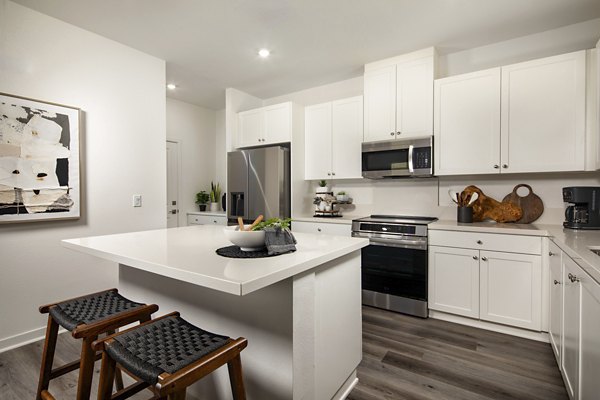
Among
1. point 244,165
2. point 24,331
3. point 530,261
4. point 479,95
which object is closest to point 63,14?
point 244,165

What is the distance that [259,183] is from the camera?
12.7 feet

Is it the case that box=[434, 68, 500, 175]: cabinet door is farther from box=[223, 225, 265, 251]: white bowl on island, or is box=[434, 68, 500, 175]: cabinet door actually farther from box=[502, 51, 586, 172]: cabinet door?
box=[223, 225, 265, 251]: white bowl on island

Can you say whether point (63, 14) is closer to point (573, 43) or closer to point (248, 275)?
point (248, 275)

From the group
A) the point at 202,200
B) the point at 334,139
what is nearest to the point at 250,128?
the point at 334,139

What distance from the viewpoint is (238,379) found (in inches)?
45.4

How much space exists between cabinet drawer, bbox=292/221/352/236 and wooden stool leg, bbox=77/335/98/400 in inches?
96.3

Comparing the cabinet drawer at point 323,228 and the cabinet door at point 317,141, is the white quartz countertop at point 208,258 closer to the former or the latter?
the cabinet drawer at point 323,228

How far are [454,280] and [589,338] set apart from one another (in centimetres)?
146

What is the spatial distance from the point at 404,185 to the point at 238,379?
2854 millimetres

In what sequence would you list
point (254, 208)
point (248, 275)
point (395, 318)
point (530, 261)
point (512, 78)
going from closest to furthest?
point (248, 275)
point (530, 261)
point (512, 78)
point (395, 318)
point (254, 208)

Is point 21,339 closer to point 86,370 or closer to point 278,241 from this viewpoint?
point 86,370

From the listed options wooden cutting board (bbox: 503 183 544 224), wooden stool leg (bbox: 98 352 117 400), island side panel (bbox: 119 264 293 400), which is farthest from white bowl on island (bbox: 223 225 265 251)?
wooden cutting board (bbox: 503 183 544 224)

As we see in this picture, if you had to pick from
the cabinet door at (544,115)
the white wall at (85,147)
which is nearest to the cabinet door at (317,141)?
the white wall at (85,147)

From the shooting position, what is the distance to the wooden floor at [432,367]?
1.78 m
